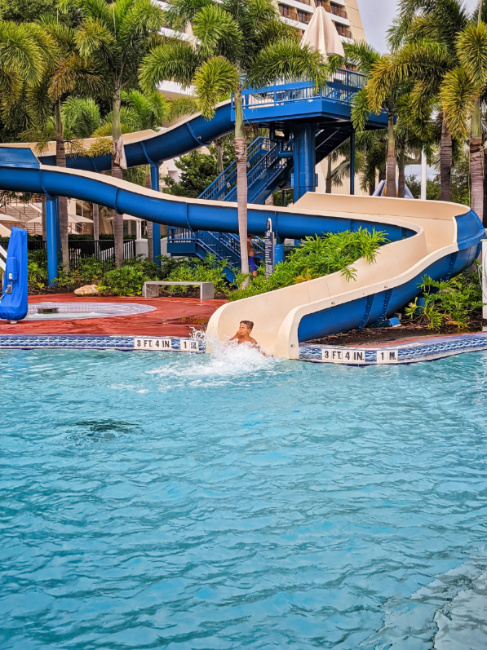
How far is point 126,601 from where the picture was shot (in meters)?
4.34

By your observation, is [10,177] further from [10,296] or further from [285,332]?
[285,332]

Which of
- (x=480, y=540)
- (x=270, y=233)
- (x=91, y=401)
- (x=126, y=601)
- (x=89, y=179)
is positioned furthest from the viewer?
(x=89, y=179)

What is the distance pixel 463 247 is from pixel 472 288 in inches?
55.2

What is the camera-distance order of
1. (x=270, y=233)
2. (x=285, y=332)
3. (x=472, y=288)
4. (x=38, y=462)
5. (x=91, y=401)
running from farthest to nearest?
(x=270, y=233)
(x=472, y=288)
(x=285, y=332)
(x=91, y=401)
(x=38, y=462)

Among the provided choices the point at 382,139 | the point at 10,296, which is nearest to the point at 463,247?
the point at 10,296

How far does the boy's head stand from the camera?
11.4 metres

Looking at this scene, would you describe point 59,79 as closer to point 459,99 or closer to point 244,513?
point 459,99

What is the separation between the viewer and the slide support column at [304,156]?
22688 millimetres

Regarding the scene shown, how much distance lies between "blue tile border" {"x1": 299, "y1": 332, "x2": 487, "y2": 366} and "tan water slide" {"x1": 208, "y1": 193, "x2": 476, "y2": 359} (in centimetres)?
35

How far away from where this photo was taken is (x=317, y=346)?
Answer: 37.6 ft

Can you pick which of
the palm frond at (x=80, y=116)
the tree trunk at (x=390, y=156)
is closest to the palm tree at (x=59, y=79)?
the palm frond at (x=80, y=116)

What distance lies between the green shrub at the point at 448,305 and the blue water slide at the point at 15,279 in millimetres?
7525

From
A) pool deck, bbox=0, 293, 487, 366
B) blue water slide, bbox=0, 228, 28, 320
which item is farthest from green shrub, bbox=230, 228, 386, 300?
blue water slide, bbox=0, 228, 28, 320

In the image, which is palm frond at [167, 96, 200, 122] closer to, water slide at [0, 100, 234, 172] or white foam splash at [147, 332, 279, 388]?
water slide at [0, 100, 234, 172]
